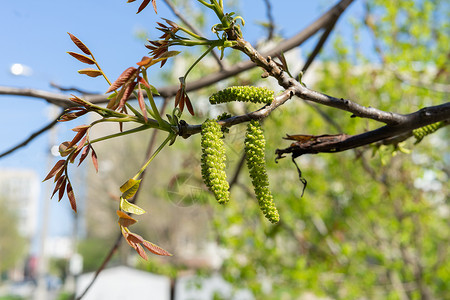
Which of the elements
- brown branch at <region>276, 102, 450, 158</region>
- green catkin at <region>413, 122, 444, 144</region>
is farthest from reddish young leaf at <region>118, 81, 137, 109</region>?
green catkin at <region>413, 122, 444, 144</region>

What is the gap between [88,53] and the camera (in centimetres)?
67

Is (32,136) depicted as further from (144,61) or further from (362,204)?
(362,204)

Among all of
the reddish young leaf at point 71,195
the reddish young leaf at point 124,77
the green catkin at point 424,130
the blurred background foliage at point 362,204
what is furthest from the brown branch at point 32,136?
the blurred background foliage at point 362,204

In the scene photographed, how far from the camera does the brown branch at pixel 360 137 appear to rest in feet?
2.48

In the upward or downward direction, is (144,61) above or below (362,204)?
below

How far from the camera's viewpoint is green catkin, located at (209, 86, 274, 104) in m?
0.68

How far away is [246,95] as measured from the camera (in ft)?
2.21

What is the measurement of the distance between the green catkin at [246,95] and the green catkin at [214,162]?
0.19 feet

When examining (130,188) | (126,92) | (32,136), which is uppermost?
(32,136)

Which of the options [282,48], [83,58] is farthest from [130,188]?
[282,48]

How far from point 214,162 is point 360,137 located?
0.29 meters

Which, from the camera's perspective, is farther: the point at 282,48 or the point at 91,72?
the point at 282,48

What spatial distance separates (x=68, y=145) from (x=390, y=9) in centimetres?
393

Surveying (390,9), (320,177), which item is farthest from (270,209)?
(390,9)
